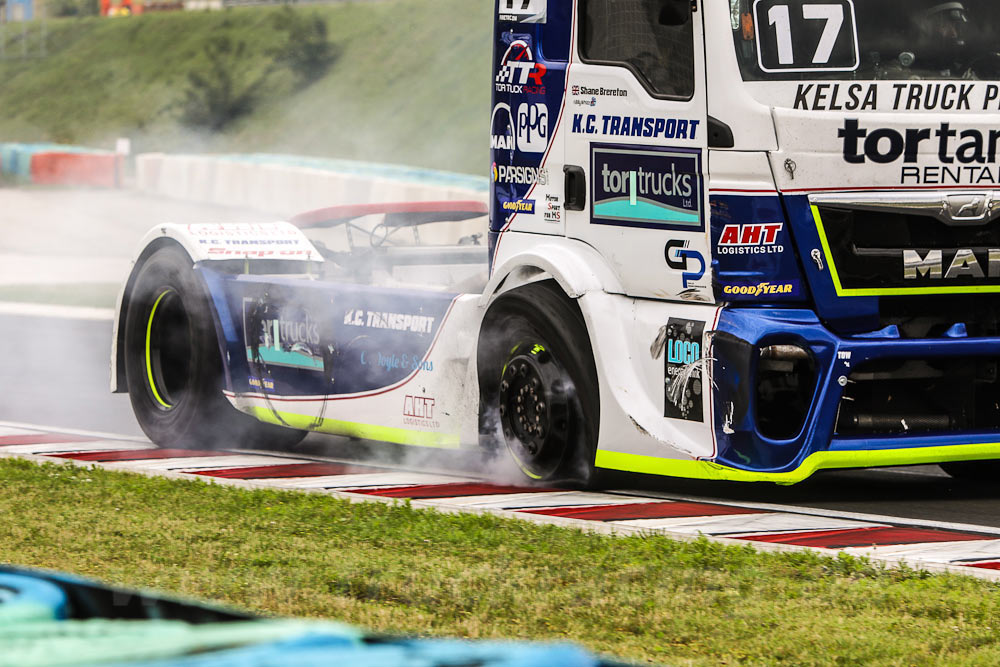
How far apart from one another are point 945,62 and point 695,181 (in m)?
1.20

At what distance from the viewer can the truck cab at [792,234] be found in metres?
7.34

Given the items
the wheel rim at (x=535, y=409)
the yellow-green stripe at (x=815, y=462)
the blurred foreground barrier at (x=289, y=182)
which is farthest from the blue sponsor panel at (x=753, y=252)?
the blurred foreground barrier at (x=289, y=182)

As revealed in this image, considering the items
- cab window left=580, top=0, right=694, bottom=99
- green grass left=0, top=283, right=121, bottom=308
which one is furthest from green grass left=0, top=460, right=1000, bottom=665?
green grass left=0, top=283, right=121, bottom=308

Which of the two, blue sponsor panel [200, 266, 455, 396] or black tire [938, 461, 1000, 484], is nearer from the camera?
black tire [938, 461, 1000, 484]

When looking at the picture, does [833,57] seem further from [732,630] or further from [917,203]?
[732,630]

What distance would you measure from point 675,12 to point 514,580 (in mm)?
2685

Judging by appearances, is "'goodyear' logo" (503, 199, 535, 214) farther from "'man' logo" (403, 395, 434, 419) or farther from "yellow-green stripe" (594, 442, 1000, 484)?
"yellow-green stripe" (594, 442, 1000, 484)

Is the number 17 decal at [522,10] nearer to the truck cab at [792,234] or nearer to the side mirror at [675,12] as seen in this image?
the truck cab at [792,234]

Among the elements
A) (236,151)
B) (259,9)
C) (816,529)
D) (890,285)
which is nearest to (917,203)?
(890,285)

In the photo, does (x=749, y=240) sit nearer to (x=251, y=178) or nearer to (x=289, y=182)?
(x=289, y=182)

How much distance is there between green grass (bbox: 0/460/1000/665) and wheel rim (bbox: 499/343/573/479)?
89 cm

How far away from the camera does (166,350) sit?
10.5 meters

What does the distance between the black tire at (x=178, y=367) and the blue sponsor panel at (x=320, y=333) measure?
156mm

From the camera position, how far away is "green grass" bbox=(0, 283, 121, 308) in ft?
66.4
